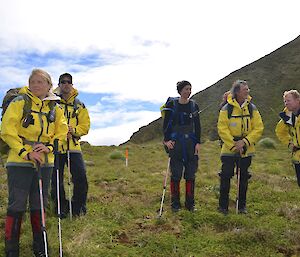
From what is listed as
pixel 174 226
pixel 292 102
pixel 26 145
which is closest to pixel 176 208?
pixel 174 226

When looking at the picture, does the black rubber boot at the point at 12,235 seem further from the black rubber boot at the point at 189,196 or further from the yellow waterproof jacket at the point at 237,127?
the yellow waterproof jacket at the point at 237,127

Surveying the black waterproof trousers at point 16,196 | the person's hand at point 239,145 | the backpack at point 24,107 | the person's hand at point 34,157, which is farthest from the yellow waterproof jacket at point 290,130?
the person's hand at point 34,157

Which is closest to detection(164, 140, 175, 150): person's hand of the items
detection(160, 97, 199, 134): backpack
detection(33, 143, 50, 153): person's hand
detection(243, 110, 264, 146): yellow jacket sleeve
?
detection(160, 97, 199, 134): backpack

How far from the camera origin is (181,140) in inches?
405

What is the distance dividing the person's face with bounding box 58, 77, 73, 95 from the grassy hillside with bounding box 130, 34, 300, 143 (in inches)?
1576

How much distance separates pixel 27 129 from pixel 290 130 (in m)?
6.39

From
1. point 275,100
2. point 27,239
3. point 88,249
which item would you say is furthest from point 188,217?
point 275,100

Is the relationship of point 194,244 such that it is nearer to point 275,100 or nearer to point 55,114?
point 55,114

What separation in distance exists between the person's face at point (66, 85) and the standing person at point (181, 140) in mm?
2714

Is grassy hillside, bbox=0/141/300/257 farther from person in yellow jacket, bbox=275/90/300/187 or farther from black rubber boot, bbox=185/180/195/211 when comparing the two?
person in yellow jacket, bbox=275/90/300/187

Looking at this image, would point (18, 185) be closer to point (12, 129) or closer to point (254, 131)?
point (12, 129)

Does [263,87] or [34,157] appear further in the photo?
[263,87]

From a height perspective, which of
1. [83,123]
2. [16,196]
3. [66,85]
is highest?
[66,85]

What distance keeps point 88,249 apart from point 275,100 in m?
54.4
